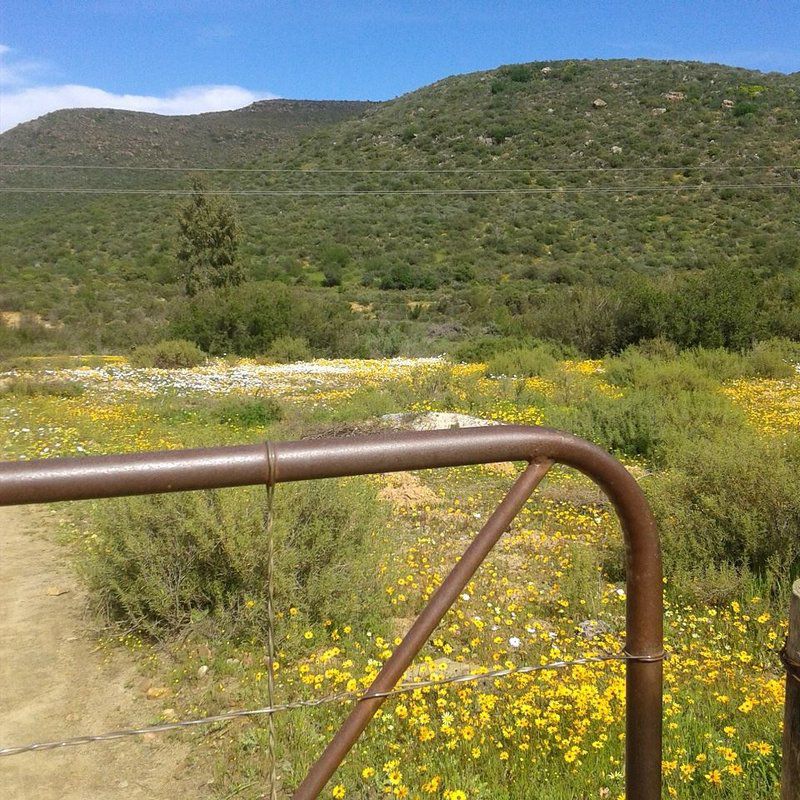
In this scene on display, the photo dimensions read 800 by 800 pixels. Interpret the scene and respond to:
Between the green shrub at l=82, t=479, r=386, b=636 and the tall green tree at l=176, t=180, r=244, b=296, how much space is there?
20680 millimetres

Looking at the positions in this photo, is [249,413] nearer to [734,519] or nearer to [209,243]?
[734,519]

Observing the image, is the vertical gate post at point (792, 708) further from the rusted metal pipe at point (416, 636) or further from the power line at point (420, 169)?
the power line at point (420, 169)

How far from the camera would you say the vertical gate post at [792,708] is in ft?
4.51

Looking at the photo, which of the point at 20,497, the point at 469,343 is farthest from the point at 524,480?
the point at 469,343

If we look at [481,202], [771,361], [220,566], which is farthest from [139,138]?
[220,566]

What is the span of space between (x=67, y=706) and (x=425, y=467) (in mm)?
2875

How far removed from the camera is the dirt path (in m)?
2.81

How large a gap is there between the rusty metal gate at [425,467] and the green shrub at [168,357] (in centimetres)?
1543

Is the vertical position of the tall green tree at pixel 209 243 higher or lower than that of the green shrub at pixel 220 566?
higher

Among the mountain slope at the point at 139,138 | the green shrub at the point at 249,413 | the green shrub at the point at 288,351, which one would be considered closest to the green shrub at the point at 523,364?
the green shrub at the point at 249,413

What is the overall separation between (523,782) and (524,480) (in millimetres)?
1738

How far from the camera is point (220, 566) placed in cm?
406

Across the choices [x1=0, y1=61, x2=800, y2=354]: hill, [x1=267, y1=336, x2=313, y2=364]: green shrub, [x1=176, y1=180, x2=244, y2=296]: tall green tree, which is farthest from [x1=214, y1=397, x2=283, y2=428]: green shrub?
[x1=176, y1=180, x2=244, y2=296]: tall green tree

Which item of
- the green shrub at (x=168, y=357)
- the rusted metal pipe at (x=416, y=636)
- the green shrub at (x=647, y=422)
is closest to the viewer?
the rusted metal pipe at (x=416, y=636)
